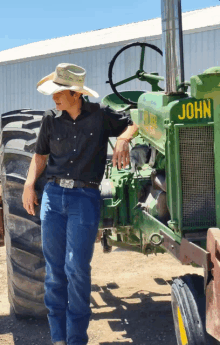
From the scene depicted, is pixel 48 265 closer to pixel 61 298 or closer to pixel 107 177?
pixel 61 298

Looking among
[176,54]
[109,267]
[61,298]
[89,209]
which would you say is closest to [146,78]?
[176,54]

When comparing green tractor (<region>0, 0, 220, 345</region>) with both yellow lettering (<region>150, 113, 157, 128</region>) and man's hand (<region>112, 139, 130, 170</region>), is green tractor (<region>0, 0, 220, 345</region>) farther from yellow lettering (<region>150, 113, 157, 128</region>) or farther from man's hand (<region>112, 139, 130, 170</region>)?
man's hand (<region>112, 139, 130, 170</region>)

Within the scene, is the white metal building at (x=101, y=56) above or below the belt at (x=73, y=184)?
above

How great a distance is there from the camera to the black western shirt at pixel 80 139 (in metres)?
3.44

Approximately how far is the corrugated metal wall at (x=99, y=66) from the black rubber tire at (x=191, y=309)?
8.94 meters

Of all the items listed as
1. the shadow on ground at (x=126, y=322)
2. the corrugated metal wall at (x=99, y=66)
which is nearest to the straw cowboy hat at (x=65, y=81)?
the shadow on ground at (x=126, y=322)

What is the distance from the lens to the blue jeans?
3.35 metres

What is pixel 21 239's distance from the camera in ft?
13.6

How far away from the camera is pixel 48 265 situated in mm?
3508

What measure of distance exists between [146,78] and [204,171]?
1.65m

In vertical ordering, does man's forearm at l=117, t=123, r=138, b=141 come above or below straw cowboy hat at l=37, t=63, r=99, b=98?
below

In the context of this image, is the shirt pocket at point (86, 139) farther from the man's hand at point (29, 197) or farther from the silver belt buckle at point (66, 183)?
the man's hand at point (29, 197)

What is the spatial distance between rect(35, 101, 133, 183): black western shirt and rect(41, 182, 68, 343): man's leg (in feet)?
0.51

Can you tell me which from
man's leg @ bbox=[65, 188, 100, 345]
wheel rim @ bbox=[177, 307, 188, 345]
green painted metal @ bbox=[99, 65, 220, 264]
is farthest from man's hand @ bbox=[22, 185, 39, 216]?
wheel rim @ bbox=[177, 307, 188, 345]
